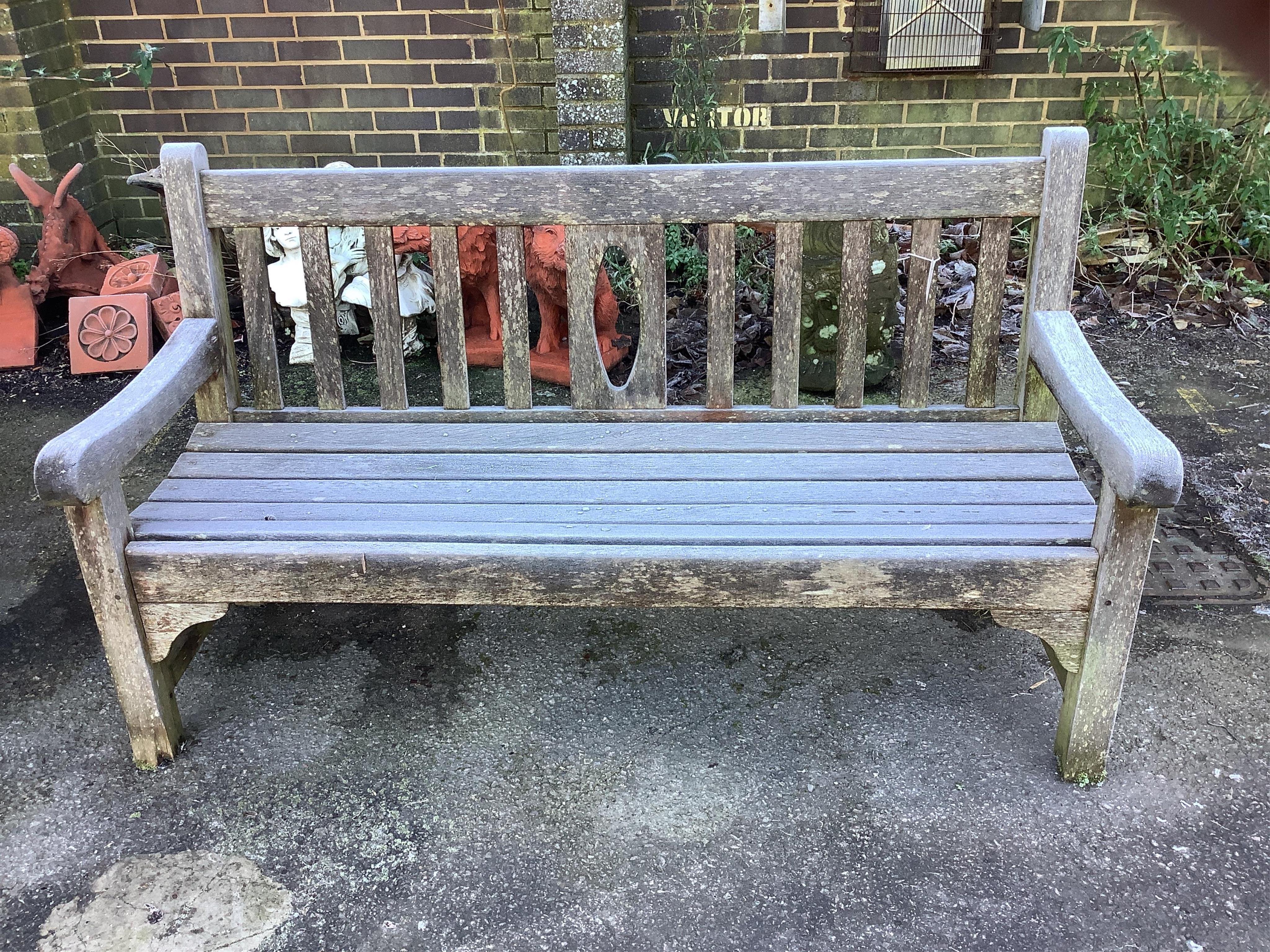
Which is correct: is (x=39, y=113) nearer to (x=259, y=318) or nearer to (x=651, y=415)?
(x=259, y=318)

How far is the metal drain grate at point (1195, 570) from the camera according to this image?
270 centimetres

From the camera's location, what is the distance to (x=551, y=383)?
4.02 meters

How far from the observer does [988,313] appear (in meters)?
2.43

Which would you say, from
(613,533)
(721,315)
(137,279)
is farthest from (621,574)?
(137,279)

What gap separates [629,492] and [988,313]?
3.12 feet

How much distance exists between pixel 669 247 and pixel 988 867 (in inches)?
134

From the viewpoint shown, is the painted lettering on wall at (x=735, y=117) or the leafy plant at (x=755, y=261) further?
the painted lettering on wall at (x=735, y=117)

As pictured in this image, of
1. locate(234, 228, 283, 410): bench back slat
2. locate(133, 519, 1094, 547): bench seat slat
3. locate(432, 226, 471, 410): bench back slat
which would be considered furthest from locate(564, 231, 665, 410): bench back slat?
locate(234, 228, 283, 410): bench back slat

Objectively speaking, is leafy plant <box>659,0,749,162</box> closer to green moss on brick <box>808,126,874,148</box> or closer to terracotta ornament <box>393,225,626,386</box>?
green moss on brick <box>808,126,874,148</box>

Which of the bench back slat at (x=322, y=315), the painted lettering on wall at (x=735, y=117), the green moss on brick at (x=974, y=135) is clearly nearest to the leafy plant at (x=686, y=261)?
the painted lettering on wall at (x=735, y=117)

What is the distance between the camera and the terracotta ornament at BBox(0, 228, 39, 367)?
4.30 metres

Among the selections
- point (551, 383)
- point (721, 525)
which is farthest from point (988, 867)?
point (551, 383)

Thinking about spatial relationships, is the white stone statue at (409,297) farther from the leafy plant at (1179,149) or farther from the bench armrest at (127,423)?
the leafy plant at (1179,149)

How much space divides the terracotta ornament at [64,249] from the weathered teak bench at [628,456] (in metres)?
2.41
